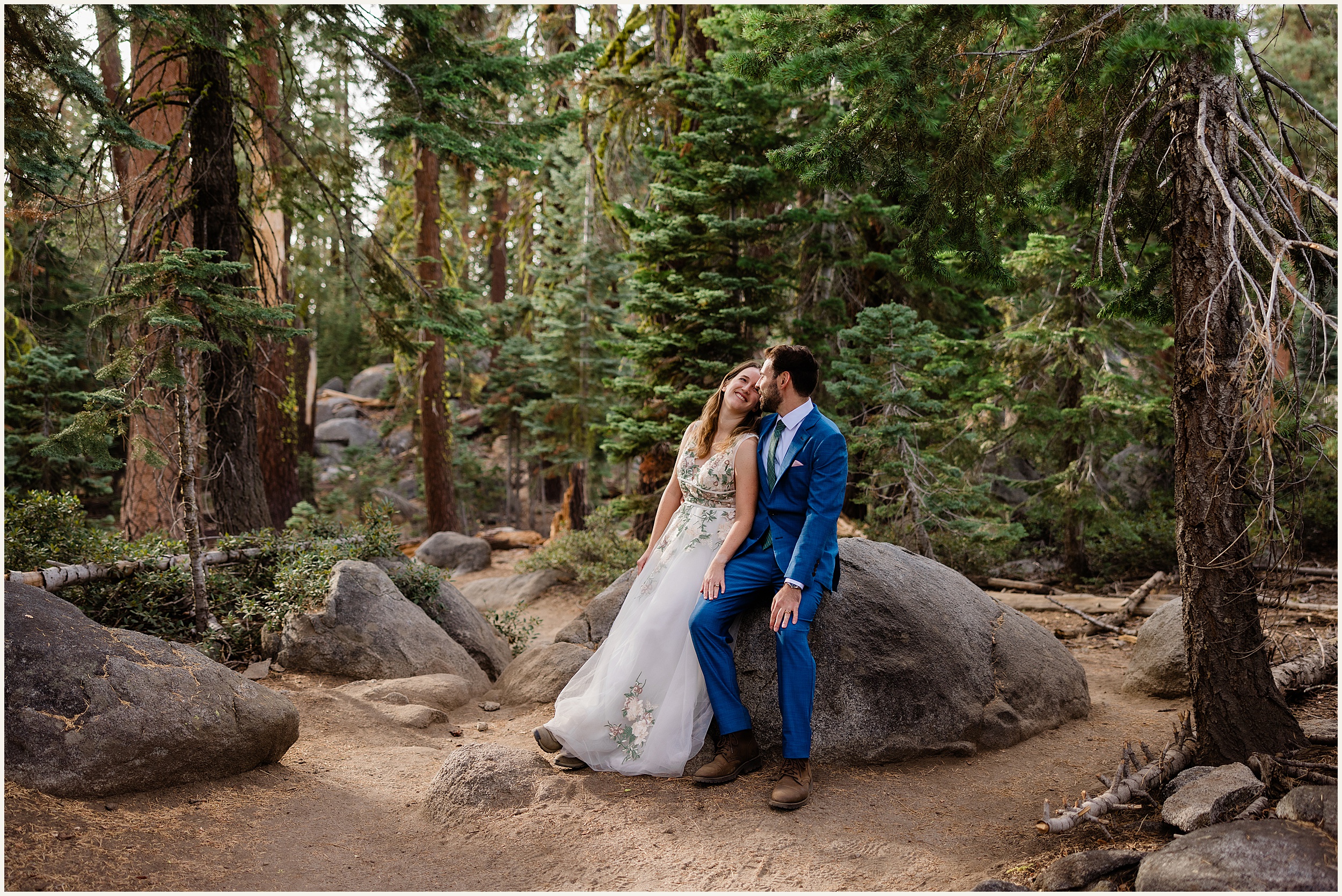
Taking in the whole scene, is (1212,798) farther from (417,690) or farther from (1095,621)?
(1095,621)

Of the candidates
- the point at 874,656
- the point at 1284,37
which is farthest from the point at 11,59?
the point at 1284,37

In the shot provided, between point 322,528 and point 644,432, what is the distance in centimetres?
381

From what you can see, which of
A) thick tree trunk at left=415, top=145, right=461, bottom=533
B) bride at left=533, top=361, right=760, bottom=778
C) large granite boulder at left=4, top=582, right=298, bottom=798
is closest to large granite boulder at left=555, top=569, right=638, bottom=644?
bride at left=533, top=361, right=760, bottom=778

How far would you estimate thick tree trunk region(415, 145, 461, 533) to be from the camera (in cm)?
1448

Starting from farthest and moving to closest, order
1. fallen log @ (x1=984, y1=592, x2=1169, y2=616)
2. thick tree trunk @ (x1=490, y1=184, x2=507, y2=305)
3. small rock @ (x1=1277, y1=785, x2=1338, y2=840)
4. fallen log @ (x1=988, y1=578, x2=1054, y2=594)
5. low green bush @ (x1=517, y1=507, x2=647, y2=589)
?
thick tree trunk @ (x1=490, y1=184, x2=507, y2=305) → low green bush @ (x1=517, y1=507, x2=647, y2=589) → fallen log @ (x1=988, y1=578, x2=1054, y2=594) → fallen log @ (x1=984, y1=592, x2=1169, y2=616) → small rock @ (x1=1277, y1=785, x2=1338, y2=840)

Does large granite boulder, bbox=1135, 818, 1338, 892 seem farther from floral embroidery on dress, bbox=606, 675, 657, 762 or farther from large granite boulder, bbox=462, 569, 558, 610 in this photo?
large granite boulder, bbox=462, 569, 558, 610

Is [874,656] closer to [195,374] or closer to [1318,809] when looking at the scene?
[1318,809]

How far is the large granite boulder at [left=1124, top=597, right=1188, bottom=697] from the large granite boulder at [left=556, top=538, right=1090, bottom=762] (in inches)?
46.7

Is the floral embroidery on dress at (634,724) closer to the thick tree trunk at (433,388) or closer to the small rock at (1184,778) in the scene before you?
the small rock at (1184,778)

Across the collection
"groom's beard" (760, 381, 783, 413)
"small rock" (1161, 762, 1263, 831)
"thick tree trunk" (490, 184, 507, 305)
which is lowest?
"small rock" (1161, 762, 1263, 831)

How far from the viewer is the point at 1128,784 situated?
3.89 m

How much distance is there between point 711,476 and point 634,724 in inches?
56.0

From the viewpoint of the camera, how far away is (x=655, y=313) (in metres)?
10.8

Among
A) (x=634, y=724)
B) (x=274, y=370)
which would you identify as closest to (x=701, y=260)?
(x=274, y=370)
